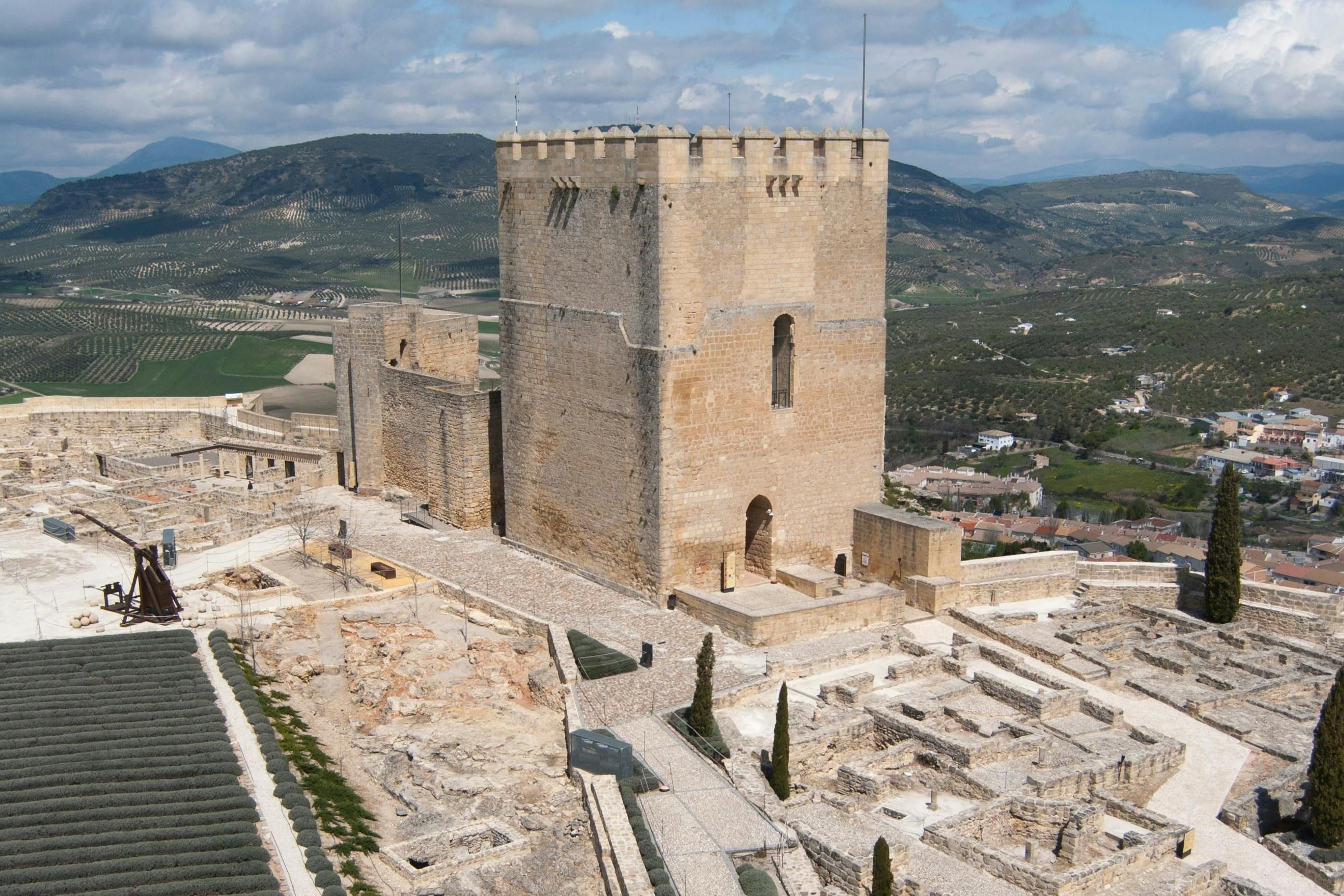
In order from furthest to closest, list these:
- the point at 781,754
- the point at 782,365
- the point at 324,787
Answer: the point at 782,365
the point at 781,754
the point at 324,787

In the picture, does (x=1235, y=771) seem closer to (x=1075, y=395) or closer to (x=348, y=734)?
(x=348, y=734)

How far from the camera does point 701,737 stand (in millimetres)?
15789

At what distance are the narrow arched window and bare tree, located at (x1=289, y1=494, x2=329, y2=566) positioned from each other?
940cm

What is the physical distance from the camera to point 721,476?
20031 millimetres

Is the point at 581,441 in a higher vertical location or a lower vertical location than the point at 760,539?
higher

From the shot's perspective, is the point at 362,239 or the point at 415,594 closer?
the point at 415,594

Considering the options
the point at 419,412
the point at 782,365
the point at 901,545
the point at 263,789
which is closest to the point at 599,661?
the point at 263,789

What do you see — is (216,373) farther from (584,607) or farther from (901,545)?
(901,545)

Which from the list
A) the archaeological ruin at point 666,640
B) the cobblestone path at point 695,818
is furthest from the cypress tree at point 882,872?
the cobblestone path at point 695,818

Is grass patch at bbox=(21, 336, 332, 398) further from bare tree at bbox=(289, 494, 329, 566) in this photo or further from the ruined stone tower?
bare tree at bbox=(289, 494, 329, 566)

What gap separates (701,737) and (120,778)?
7.00 metres

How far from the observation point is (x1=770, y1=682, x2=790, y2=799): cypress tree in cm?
1512

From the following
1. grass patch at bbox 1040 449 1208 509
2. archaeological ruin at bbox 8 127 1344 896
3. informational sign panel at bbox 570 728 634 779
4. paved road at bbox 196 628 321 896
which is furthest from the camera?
grass patch at bbox 1040 449 1208 509

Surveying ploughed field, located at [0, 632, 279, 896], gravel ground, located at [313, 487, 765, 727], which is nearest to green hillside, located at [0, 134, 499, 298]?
gravel ground, located at [313, 487, 765, 727]
